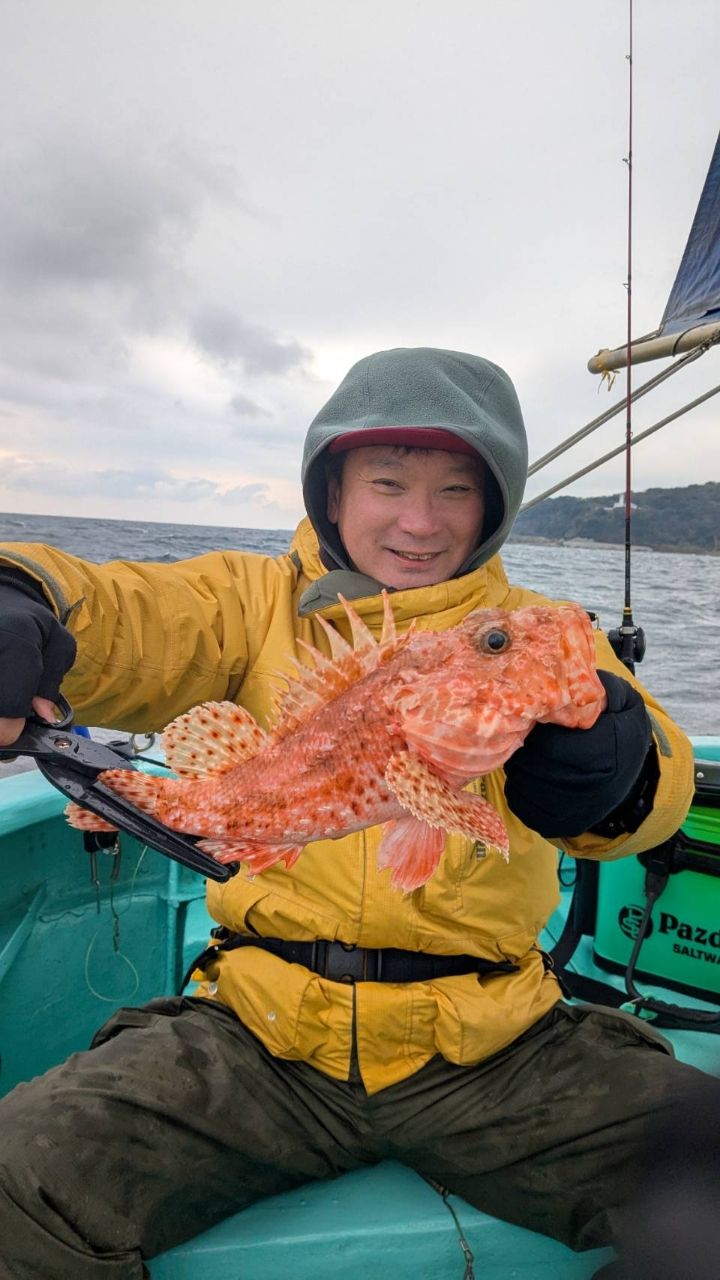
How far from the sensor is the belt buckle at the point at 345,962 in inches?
104

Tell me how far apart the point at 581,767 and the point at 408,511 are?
137 cm

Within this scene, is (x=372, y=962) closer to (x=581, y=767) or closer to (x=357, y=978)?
(x=357, y=978)

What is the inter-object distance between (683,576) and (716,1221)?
52853 mm

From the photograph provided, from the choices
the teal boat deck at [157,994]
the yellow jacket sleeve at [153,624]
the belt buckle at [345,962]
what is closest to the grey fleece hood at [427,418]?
the yellow jacket sleeve at [153,624]

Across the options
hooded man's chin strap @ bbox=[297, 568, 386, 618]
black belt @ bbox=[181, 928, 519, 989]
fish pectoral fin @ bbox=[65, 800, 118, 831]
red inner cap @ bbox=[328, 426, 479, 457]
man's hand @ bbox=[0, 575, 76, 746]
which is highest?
red inner cap @ bbox=[328, 426, 479, 457]

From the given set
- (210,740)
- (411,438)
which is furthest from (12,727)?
(411,438)

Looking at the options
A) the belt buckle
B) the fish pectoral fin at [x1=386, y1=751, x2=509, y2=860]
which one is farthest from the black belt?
the fish pectoral fin at [x1=386, y1=751, x2=509, y2=860]

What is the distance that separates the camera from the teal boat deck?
2326 millimetres

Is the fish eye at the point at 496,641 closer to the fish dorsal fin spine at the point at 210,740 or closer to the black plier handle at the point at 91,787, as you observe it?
the fish dorsal fin spine at the point at 210,740

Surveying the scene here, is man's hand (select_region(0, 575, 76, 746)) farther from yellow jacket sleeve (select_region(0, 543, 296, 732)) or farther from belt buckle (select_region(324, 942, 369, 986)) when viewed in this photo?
belt buckle (select_region(324, 942, 369, 986))

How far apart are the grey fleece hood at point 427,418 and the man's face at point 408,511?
10 centimetres

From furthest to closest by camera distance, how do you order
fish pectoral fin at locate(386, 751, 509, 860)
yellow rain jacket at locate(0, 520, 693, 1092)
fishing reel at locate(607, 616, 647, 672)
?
fishing reel at locate(607, 616, 647, 672) < yellow rain jacket at locate(0, 520, 693, 1092) < fish pectoral fin at locate(386, 751, 509, 860)

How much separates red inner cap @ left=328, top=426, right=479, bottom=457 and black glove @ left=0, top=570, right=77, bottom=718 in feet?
4.86

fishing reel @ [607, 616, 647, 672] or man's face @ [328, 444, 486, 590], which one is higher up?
man's face @ [328, 444, 486, 590]
